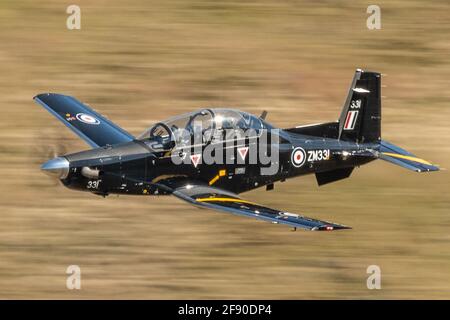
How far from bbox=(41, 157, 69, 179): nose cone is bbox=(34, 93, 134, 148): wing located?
7.49ft

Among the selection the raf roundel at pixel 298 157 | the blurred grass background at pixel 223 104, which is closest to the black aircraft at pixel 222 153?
the raf roundel at pixel 298 157

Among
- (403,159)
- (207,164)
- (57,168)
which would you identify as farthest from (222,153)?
(403,159)

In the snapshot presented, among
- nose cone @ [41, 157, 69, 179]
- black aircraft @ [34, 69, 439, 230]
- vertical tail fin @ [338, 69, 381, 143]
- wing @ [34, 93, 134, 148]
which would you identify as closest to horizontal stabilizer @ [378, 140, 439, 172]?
black aircraft @ [34, 69, 439, 230]

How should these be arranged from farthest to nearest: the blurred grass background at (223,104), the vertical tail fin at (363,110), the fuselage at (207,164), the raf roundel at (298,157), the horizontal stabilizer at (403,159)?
1. the vertical tail fin at (363,110)
2. the horizontal stabilizer at (403,159)
3. the raf roundel at (298,157)
4. the blurred grass background at (223,104)
5. the fuselage at (207,164)

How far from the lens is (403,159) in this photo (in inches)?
836

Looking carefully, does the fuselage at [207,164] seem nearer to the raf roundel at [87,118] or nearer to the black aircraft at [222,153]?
the black aircraft at [222,153]

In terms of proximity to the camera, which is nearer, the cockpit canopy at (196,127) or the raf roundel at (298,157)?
the cockpit canopy at (196,127)

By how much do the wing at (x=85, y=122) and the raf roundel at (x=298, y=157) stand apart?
3.68m

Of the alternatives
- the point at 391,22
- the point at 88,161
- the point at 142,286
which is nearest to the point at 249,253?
the point at 142,286

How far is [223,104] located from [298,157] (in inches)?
242

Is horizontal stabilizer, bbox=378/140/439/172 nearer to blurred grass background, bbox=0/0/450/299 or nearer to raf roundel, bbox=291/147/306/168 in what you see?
blurred grass background, bbox=0/0/450/299

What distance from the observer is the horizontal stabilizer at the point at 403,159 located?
20.9 m

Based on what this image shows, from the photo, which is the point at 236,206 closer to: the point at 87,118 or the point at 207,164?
the point at 207,164

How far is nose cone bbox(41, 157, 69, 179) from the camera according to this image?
18422 mm
